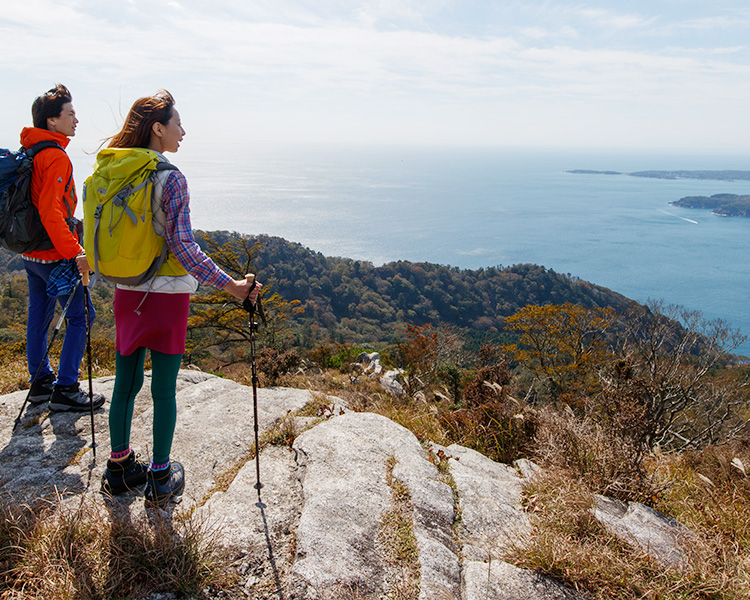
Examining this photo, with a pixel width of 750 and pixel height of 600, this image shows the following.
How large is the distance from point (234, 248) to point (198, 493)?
1452cm

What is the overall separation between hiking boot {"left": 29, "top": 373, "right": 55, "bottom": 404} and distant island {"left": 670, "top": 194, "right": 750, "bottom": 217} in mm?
168362

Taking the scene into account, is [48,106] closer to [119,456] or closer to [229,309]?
[119,456]

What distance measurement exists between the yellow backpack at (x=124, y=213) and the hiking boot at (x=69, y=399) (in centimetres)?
199

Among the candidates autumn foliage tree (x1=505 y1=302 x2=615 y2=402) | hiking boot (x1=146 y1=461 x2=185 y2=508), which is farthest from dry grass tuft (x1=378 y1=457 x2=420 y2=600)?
autumn foliage tree (x1=505 y1=302 x2=615 y2=402)

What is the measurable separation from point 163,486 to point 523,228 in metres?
124

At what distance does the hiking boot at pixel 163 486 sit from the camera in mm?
2518

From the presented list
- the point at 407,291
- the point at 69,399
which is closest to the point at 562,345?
the point at 69,399

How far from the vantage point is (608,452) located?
3.35m

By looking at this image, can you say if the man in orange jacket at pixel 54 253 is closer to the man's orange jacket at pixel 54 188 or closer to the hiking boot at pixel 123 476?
the man's orange jacket at pixel 54 188

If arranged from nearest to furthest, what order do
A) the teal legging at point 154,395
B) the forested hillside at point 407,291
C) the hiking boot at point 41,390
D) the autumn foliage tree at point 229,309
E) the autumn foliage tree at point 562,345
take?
1. the teal legging at point 154,395
2. the hiking boot at point 41,390
3. the autumn foliage tree at point 229,309
4. the autumn foliage tree at point 562,345
5. the forested hillside at point 407,291

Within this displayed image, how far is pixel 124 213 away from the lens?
7.10ft

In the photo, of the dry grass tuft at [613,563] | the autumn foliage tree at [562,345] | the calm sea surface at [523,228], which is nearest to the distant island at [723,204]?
the calm sea surface at [523,228]

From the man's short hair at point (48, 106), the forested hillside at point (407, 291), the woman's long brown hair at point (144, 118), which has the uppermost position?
the man's short hair at point (48, 106)

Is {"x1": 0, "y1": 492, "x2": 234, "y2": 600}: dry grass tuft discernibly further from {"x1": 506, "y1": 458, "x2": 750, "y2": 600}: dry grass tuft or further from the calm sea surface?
the calm sea surface
